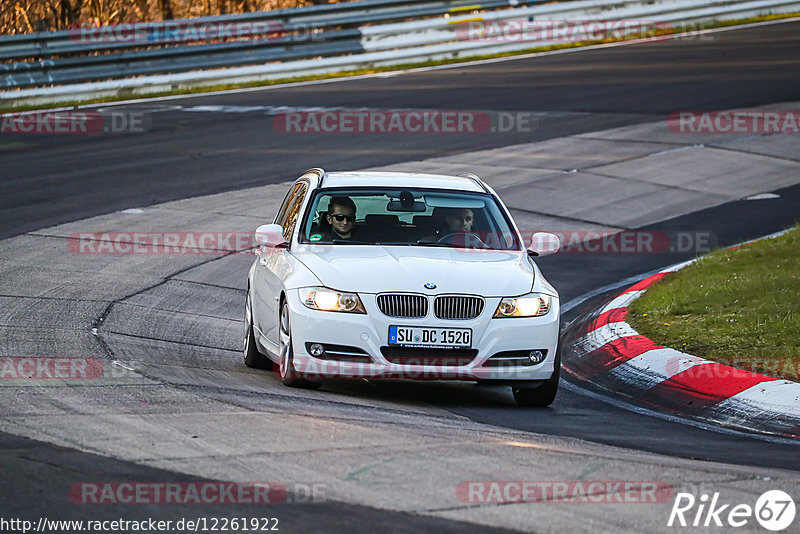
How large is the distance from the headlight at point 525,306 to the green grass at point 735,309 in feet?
5.58

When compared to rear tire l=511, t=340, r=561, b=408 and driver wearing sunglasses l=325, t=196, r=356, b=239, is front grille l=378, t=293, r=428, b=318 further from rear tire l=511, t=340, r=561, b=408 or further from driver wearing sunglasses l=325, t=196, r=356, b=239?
driver wearing sunglasses l=325, t=196, r=356, b=239

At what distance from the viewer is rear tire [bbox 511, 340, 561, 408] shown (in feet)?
27.5

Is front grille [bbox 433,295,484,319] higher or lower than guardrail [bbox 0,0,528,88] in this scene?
lower

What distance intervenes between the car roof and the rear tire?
6.10 ft

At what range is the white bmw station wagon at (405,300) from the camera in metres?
7.99

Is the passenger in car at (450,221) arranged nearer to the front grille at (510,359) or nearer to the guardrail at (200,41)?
the front grille at (510,359)

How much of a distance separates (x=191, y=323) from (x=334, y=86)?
50.0 ft

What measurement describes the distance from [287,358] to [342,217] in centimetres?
140

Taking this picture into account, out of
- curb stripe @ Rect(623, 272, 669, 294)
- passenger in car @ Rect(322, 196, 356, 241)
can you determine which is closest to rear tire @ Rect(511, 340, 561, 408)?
passenger in car @ Rect(322, 196, 356, 241)

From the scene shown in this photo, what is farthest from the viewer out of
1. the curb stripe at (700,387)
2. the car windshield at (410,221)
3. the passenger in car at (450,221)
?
the passenger in car at (450,221)

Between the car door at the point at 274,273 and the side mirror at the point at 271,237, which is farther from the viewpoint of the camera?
the side mirror at the point at 271,237

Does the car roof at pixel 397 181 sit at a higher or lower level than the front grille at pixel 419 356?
higher

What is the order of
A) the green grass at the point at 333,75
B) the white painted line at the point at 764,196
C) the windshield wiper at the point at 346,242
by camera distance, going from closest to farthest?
the windshield wiper at the point at 346,242 < the white painted line at the point at 764,196 < the green grass at the point at 333,75

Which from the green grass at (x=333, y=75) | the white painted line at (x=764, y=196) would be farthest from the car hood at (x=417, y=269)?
the green grass at (x=333, y=75)
